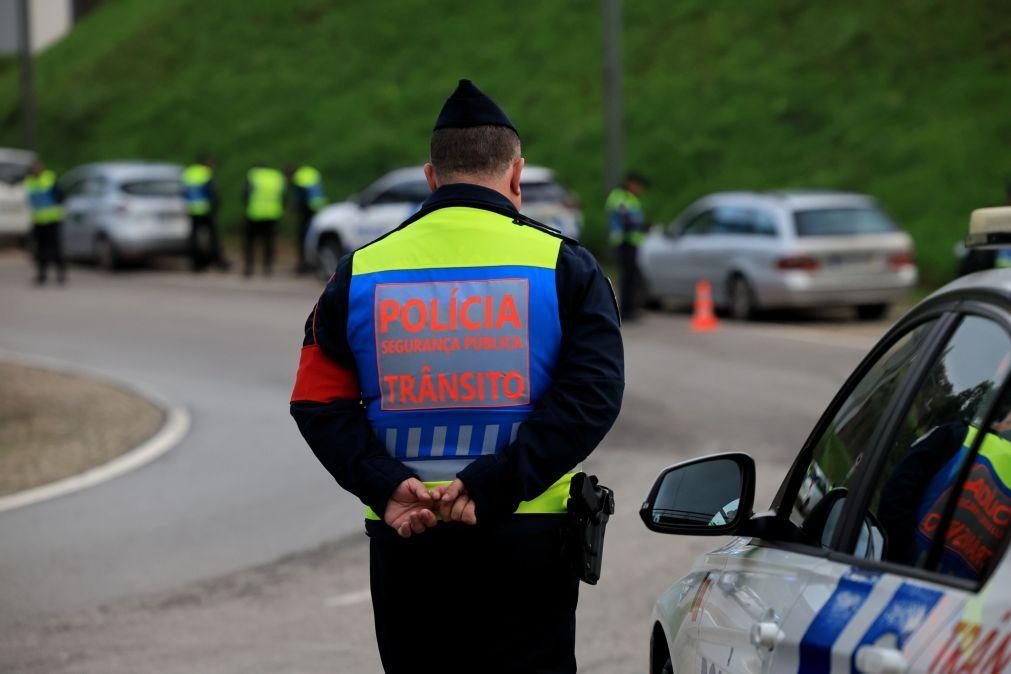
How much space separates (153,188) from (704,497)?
1030 inches

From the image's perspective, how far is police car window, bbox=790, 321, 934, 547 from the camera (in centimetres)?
331

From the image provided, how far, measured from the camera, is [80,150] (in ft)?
147

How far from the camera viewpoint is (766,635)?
316cm

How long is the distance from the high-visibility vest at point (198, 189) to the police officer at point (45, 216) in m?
2.47

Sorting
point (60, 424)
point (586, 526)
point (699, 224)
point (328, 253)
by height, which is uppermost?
point (699, 224)

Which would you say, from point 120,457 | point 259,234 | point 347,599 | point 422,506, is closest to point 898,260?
point 259,234

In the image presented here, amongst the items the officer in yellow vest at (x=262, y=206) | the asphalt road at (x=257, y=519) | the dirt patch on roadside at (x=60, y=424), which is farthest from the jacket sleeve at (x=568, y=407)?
the officer in yellow vest at (x=262, y=206)

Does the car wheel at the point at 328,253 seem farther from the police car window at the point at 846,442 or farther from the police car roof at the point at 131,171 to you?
the police car window at the point at 846,442

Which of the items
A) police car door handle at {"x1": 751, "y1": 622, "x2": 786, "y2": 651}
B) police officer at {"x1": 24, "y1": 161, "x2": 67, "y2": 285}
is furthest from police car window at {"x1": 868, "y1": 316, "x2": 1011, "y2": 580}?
police officer at {"x1": 24, "y1": 161, "x2": 67, "y2": 285}

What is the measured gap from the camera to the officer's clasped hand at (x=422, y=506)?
3742mm

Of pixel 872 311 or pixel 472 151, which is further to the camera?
pixel 872 311

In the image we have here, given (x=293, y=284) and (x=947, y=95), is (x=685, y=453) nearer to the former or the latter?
(x=293, y=284)

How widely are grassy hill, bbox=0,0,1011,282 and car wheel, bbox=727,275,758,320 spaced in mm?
4364

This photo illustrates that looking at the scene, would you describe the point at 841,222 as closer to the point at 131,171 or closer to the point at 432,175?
the point at 131,171
